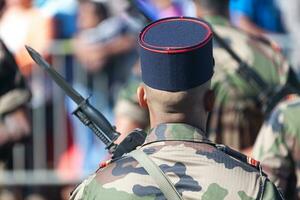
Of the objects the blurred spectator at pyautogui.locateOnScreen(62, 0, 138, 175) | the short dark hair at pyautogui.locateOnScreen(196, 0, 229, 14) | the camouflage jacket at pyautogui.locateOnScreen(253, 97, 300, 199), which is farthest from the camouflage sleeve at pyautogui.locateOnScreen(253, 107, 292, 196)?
the blurred spectator at pyautogui.locateOnScreen(62, 0, 138, 175)

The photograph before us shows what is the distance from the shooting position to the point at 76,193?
417 centimetres

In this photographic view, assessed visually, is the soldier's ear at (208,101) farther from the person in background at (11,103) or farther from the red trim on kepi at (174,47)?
the person in background at (11,103)

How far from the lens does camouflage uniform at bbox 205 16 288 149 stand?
22.6ft

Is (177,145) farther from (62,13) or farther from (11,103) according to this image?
(62,13)

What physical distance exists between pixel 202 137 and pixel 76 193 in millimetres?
444

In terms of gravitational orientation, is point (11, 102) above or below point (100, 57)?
above

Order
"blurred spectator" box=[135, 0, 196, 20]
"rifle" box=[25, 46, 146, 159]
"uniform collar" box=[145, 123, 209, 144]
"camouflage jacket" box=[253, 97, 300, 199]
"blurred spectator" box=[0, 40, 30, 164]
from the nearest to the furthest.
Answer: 1. "uniform collar" box=[145, 123, 209, 144]
2. "rifle" box=[25, 46, 146, 159]
3. "camouflage jacket" box=[253, 97, 300, 199]
4. "blurred spectator" box=[0, 40, 30, 164]
5. "blurred spectator" box=[135, 0, 196, 20]

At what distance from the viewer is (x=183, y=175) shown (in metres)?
4.05

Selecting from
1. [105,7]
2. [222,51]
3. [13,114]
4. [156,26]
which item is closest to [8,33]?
[105,7]

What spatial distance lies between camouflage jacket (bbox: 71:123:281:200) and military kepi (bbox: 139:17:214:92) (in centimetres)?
15

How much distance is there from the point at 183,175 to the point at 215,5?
3211 millimetres

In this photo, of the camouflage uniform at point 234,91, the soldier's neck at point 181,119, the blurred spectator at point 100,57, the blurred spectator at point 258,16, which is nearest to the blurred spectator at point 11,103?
the camouflage uniform at point 234,91

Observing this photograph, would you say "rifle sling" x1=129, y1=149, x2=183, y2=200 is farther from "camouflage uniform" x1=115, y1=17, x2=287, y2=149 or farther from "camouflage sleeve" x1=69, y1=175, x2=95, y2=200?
"camouflage uniform" x1=115, y1=17, x2=287, y2=149

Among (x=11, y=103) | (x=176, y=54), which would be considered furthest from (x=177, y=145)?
(x=11, y=103)
